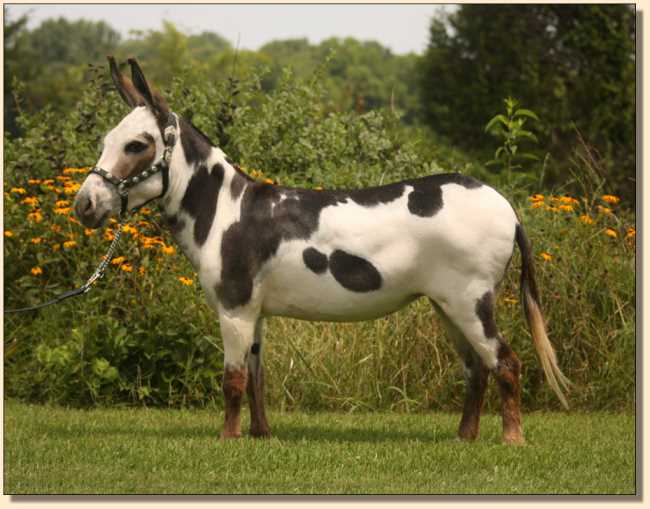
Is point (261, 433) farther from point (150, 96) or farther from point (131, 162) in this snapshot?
point (150, 96)

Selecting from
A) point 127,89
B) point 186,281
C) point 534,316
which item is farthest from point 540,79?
point 127,89

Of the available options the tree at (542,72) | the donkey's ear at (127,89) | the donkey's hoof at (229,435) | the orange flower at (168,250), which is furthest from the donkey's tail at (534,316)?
the tree at (542,72)

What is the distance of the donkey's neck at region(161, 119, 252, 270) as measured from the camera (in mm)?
6504

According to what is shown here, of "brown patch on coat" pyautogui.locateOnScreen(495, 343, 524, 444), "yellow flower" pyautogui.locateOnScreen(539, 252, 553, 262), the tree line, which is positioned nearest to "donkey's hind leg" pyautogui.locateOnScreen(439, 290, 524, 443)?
"brown patch on coat" pyautogui.locateOnScreen(495, 343, 524, 444)

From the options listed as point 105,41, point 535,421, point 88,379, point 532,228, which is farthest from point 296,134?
point 105,41

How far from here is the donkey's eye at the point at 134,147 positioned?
6.32 metres

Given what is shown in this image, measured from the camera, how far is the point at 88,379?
838 cm

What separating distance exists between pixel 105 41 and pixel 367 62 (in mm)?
23553

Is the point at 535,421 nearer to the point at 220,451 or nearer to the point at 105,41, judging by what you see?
the point at 220,451

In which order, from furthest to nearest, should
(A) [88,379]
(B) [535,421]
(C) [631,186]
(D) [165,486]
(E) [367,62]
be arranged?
(E) [367,62] → (C) [631,186] → (A) [88,379] → (B) [535,421] → (D) [165,486]

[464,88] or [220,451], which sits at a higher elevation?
[464,88]

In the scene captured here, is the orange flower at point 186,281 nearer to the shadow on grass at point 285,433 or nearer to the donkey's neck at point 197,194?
the shadow on grass at point 285,433

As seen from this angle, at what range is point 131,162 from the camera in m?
6.33

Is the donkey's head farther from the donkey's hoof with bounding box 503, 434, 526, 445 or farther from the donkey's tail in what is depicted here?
the donkey's hoof with bounding box 503, 434, 526, 445
